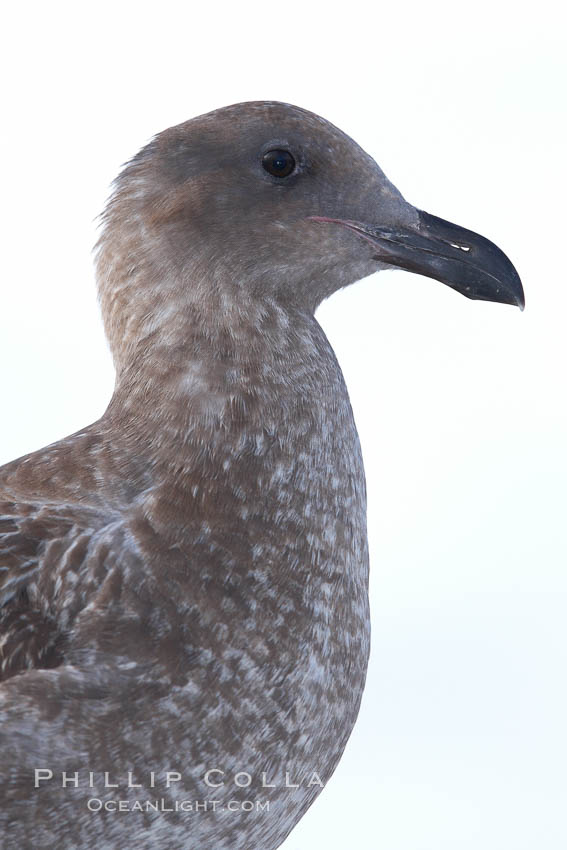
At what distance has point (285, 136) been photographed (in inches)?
105

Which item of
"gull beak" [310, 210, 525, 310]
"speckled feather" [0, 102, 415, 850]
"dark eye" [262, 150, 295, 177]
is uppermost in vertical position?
"dark eye" [262, 150, 295, 177]

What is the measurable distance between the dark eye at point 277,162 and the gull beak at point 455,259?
0.77ft

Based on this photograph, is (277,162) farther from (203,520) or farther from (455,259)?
(203,520)

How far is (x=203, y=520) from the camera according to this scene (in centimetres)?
248

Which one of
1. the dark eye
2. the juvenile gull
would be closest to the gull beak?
the juvenile gull

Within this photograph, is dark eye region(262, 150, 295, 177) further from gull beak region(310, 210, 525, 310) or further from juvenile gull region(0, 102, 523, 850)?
gull beak region(310, 210, 525, 310)

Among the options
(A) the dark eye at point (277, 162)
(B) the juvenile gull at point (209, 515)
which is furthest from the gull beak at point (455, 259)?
(A) the dark eye at point (277, 162)

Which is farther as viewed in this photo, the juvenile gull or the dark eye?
the dark eye

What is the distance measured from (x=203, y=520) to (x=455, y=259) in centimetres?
79

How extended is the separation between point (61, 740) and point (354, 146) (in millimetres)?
1330

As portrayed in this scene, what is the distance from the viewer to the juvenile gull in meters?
2.35

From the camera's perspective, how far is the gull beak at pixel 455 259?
275cm

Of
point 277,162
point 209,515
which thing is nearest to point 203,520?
point 209,515

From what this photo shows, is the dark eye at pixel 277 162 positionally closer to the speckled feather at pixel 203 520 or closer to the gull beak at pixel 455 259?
the speckled feather at pixel 203 520
